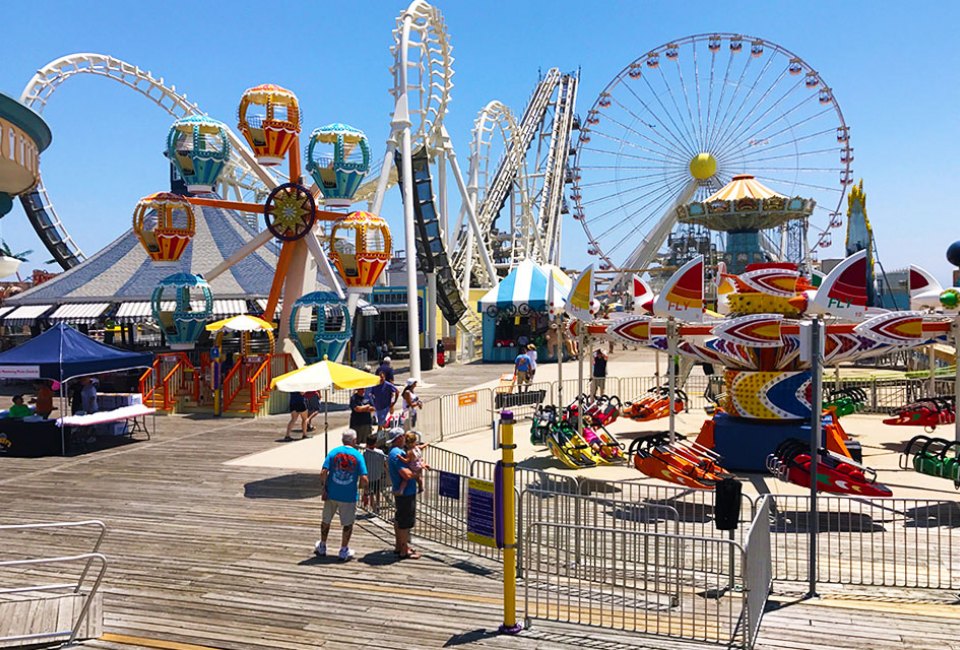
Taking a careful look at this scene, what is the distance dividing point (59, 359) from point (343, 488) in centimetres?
927

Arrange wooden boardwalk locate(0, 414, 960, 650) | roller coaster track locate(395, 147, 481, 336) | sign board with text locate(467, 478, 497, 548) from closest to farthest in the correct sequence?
wooden boardwalk locate(0, 414, 960, 650) → sign board with text locate(467, 478, 497, 548) → roller coaster track locate(395, 147, 481, 336)

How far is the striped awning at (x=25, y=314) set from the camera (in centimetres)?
2861

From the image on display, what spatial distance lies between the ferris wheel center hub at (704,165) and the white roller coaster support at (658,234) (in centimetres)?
109

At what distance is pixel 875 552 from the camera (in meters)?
8.85

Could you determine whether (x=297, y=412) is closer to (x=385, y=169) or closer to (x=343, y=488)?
(x=343, y=488)

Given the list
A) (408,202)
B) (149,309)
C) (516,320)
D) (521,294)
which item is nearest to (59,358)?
(408,202)

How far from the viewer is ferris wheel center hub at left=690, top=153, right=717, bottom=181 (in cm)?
4509

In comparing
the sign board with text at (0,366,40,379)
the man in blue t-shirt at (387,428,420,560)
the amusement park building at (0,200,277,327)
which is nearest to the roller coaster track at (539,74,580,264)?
the amusement park building at (0,200,277,327)

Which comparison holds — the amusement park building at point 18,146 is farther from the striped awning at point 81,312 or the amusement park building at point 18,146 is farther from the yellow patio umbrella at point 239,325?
the striped awning at point 81,312

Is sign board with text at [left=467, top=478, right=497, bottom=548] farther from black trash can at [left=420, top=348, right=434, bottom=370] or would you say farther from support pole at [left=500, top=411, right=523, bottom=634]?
black trash can at [left=420, top=348, right=434, bottom=370]

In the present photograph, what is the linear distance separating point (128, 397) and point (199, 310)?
16.8ft

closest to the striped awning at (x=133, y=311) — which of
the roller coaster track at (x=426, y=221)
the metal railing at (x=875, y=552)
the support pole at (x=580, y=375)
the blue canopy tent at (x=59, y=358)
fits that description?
the roller coaster track at (x=426, y=221)

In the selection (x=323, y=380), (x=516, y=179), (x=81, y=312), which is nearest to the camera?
(x=323, y=380)

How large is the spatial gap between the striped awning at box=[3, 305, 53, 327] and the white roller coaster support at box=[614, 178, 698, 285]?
100ft
